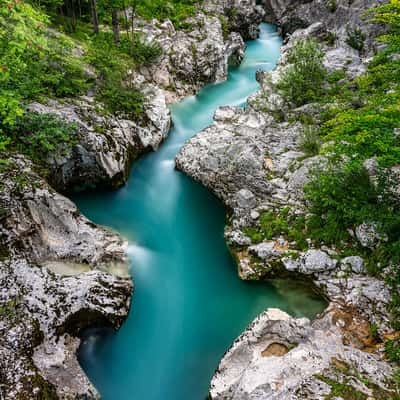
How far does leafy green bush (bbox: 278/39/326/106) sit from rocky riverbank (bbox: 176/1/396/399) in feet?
1.78

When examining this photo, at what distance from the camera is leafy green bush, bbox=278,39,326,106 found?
13.1m

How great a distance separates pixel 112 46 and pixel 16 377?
1508 centimetres

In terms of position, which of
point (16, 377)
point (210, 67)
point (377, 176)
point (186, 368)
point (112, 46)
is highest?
point (112, 46)

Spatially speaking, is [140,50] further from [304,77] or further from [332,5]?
[332,5]

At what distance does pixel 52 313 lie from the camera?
22.0 feet

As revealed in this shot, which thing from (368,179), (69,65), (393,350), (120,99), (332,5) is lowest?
(393,350)

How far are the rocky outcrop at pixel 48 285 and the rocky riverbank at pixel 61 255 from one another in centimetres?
2

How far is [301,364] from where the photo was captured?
217 inches

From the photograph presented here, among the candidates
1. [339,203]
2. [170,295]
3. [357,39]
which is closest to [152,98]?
[170,295]

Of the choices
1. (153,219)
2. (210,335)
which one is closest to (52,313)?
(210,335)

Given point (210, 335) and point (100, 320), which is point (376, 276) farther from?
point (100, 320)

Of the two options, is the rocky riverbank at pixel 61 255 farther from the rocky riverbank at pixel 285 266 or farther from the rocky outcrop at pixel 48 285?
the rocky riverbank at pixel 285 266

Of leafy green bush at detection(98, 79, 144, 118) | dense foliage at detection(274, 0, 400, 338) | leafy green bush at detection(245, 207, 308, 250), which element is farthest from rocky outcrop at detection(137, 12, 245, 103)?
leafy green bush at detection(245, 207, 308, 250)

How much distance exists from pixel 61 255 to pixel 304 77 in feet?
38.6
